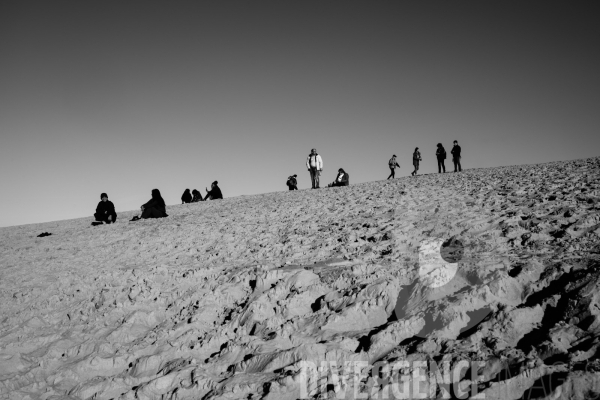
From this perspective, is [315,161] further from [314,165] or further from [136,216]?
[136,216]

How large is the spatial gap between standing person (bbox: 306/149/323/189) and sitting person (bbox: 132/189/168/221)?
720 centimetres

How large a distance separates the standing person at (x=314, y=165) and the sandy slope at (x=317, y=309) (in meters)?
9.59

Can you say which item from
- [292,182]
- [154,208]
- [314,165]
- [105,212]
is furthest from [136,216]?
[292,182]

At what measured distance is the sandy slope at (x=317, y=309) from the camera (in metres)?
3.05

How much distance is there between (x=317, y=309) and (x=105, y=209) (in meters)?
11.9

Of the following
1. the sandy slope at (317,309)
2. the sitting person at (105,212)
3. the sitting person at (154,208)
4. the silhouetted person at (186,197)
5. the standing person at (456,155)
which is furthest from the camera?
the silhouetted person at (186,197)

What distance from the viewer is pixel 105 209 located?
13.3 metres

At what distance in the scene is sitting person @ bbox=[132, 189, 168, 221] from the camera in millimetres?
13086

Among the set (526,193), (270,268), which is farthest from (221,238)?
(526,193)

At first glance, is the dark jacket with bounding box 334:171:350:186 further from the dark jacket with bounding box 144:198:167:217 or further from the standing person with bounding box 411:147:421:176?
the dark jacket with bounding box 144:198:167:217

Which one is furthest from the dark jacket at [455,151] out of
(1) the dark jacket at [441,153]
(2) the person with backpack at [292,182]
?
(2) the person with backpack at [292,182]

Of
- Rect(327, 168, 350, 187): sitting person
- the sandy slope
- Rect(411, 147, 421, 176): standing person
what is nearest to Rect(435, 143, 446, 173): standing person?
Rect(411, 147, 421, 176): standing person

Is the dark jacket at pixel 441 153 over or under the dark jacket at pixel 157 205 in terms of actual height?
over

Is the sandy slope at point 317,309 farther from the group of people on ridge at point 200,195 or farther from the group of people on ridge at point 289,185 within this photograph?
the group of people on ridge at point 200,195
